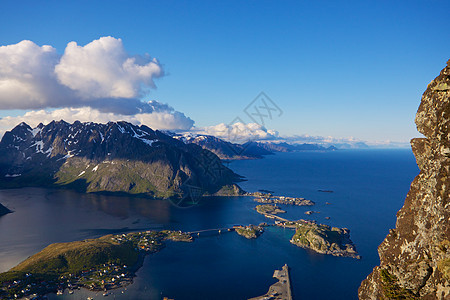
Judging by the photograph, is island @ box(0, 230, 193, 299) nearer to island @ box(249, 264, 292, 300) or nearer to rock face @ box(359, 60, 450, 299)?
island @ box(249, 264, 292, 300)

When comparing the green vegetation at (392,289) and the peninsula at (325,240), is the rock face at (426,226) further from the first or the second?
the peninsula at (325,240)

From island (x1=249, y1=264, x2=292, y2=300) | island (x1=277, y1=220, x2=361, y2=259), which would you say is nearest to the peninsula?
island (x1=277, y1=220, x2=361, y2=259)

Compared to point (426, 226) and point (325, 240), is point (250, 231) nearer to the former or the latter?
point (325, 240)

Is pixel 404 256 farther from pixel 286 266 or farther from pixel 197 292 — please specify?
pixel 286 266

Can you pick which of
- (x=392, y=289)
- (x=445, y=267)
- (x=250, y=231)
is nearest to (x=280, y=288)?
(x=250, y=231)

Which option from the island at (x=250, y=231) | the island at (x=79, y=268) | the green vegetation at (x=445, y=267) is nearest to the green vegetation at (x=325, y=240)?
the island at (x=250, y=231)
